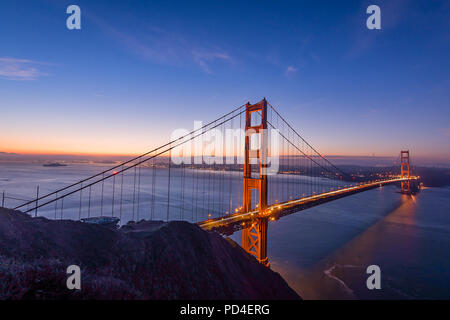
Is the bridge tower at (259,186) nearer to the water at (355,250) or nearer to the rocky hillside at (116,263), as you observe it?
the water at (355,250)

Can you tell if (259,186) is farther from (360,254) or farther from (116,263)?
(360,254)

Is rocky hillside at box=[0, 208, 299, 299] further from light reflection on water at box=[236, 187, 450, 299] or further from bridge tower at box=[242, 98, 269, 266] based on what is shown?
light reflection on water at box=[236, 187, 450, 299]

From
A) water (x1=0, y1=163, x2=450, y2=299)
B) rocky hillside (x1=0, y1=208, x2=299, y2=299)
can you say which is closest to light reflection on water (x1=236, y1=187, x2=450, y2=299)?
water (x1=0, y1=163, x2=450, y2=299)

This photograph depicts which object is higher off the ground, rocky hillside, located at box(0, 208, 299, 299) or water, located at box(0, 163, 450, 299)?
rocky hillside, located at box(0, 208, 299, 299)

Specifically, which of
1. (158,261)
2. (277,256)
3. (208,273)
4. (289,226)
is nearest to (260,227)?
(277,256)

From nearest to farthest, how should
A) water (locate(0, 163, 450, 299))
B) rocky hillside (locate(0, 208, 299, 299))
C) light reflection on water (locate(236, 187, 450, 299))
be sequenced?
1. rocky hillside (locate(0, 208, 299, 299))
2. light reflection on water (locate(236, 187, 450, 299))
3. water (locate(0, 163, 450, 299))

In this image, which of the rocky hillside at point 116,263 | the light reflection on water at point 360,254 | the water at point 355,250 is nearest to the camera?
the rocky hillside at point 116,263

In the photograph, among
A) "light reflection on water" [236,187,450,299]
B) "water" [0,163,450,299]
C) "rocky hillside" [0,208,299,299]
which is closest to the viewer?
"rocky hillside" [0,208,299,299]

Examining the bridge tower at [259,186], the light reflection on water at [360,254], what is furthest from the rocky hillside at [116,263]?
the light reflection on water at [360,254]

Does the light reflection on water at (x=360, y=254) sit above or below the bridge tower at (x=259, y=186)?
below

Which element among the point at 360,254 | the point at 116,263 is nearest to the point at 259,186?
the point at 116,263
